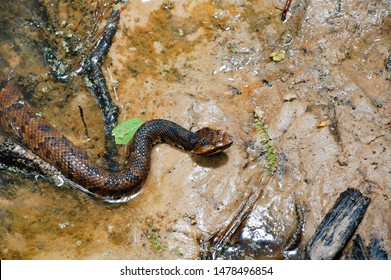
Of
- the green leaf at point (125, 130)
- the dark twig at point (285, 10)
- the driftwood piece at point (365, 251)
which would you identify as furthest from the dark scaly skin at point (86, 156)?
the dark twig at point (285, 10)

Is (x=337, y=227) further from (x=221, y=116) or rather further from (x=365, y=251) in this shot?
(x=221, y=116)

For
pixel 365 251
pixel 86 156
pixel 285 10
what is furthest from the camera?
pixel 285 10

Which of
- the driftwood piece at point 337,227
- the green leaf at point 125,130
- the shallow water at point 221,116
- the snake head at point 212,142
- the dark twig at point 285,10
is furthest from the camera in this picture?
the dark twig at point 285,10

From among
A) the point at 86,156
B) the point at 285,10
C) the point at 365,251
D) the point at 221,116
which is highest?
the point at 285,10

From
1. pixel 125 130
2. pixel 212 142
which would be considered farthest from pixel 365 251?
pixel 125 130

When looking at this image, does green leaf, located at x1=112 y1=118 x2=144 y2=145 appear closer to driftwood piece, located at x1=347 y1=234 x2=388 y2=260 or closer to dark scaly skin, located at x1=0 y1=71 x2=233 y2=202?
dark scaly skin, located at x1=0 y1=71 x2=233 y2=202

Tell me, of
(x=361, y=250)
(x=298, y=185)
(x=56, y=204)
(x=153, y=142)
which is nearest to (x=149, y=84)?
(x=153, y=142)

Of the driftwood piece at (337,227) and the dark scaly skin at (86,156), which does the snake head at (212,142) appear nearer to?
the dark scaly skin at (86,156)

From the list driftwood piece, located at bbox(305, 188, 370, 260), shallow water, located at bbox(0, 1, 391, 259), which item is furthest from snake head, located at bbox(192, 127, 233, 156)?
driftwood piece, located at bbox(305, 188, 370, 260)
